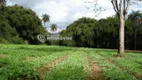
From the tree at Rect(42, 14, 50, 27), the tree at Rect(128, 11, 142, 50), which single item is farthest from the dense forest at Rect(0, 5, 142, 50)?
the tree at Rect(42, 14, 50, 27)

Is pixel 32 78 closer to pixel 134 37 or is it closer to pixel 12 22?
pixel 134 37

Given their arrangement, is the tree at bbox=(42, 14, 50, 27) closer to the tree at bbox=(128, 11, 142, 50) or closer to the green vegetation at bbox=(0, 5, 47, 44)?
the green vegetation at bbox=(0, 5, 47, 44)

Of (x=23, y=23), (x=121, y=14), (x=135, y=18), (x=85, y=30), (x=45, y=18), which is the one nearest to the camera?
(x=121, y=14)

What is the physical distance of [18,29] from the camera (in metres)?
92.4

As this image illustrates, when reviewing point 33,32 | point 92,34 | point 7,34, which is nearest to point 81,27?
point 92,34

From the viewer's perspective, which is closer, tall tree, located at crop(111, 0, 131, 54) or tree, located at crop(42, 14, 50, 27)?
tall tree, located at crop(111, 0, 131, 54)

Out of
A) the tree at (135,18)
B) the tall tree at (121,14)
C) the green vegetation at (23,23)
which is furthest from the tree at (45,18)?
the tall tree at (121,14)

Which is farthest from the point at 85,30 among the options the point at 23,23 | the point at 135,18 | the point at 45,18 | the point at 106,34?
the point at 45,18

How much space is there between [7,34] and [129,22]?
31.6m

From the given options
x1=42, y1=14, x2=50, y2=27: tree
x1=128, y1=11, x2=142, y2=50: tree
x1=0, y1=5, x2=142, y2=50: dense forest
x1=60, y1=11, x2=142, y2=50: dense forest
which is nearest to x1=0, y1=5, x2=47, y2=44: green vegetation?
x1=0, y1=5, x2=142, y2=50: dense forest

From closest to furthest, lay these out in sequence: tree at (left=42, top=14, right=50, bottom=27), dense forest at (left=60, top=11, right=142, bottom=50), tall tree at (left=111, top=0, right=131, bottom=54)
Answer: tall tree at (left=111, top=0, right=131, bottom=54) < dense forest at (left=60, top=11, right=142, bottom=50) < tree at (left=42, top=14, right=50, bottom=27)

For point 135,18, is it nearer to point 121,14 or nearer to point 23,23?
point 23,23

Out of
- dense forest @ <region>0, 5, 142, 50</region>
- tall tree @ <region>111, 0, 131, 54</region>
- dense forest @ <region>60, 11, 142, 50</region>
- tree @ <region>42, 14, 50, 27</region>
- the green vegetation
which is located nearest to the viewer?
tall tree @ <region>111, 0, 131, 54</region>

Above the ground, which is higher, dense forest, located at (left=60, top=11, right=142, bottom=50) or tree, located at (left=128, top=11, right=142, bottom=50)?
tree, located at (left=128, top=11, right=142, bottom=50)
